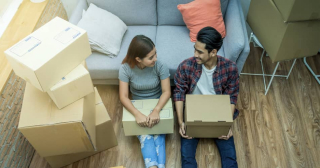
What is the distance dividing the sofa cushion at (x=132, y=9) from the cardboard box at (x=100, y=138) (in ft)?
2.78

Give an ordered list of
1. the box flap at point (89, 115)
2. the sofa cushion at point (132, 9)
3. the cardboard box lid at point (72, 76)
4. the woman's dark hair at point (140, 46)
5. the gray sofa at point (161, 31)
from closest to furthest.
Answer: the cardboard box lid at point (72, 76), the box flap at point (89, 115), the woman's dark hair at point (140, 46), the gray sofa at point (161, 31), the sofa cushion at point (132, 9)

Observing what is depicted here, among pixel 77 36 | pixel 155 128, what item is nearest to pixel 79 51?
pixel 77 36

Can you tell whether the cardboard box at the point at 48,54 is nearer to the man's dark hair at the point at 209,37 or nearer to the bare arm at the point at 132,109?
the bare arm at the point at 132,109

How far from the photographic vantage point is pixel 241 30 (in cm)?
200

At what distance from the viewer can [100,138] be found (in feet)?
6.06

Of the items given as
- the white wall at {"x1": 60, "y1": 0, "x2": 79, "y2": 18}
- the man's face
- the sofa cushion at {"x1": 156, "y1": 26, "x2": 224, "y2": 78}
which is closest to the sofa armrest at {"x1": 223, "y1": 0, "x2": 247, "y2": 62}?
the sofa cushion at {"x1": 156, "y1": 26, "x2": 224, "y2": 78}

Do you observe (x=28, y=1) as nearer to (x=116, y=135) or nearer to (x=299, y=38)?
(x=116, y=135)

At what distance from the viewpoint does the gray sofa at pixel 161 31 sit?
202 cm

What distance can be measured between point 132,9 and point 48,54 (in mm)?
1220

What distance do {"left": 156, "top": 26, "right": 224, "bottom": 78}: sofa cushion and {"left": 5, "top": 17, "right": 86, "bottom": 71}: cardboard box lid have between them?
868 millimetres

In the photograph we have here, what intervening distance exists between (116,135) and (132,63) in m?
0.66

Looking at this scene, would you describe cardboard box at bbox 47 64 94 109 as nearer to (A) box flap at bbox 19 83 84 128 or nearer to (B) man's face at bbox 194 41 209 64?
(A) box flap at bbox 19 83 84 128

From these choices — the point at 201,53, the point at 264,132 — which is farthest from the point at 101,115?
the point at 264,132

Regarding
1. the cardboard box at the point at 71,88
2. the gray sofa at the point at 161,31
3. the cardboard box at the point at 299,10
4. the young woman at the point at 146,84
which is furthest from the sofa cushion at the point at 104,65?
the cardboard box at the point at 299,10
